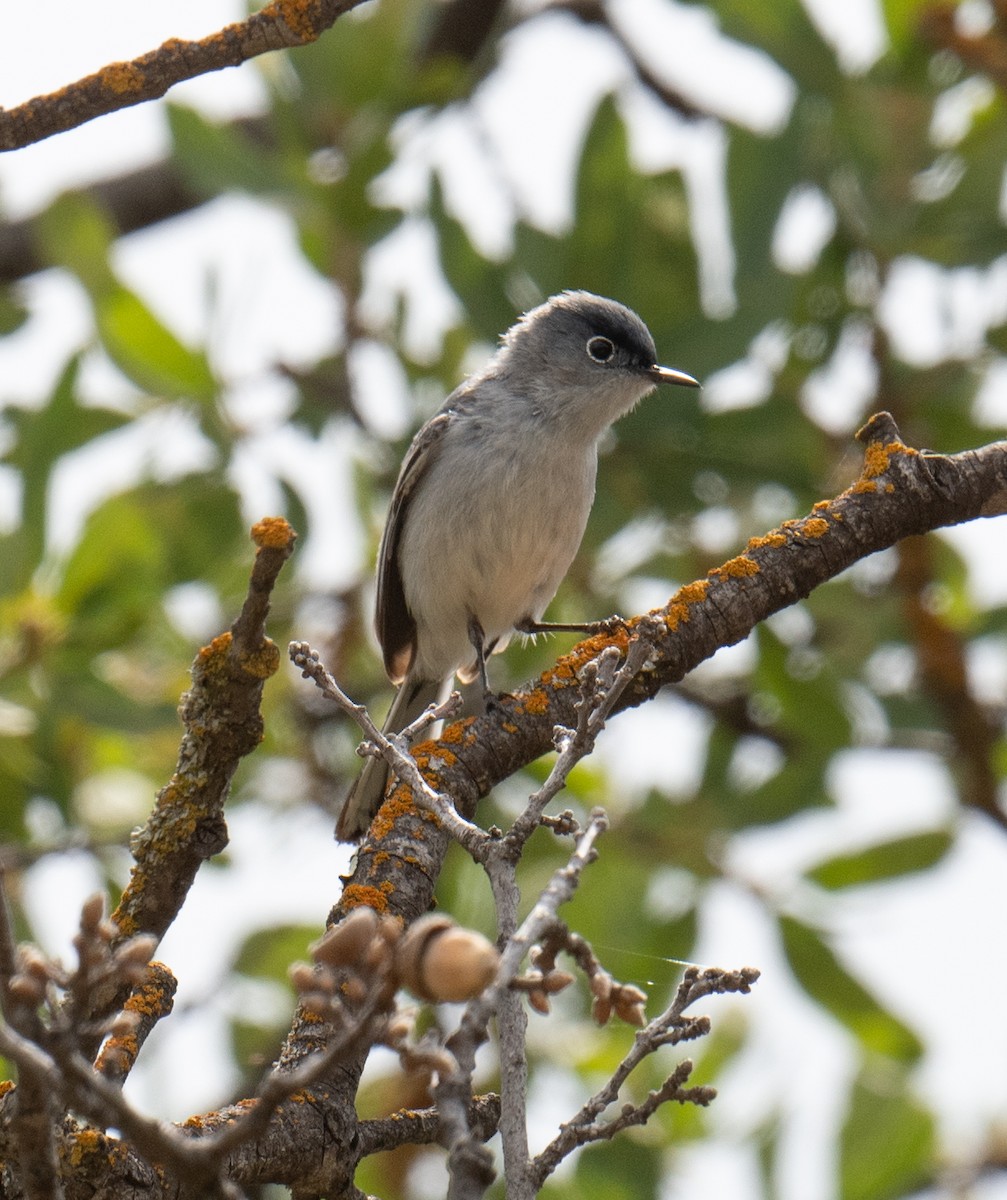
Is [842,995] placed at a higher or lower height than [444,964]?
higher

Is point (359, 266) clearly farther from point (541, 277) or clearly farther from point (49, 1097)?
point (49, 1097)

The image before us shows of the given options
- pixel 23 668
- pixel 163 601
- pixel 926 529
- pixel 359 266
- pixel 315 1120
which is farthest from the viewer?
pixel 359 266

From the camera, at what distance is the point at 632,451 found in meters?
4.82

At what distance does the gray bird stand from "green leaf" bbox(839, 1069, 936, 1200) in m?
1.47

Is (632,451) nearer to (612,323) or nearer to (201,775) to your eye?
(612,323)

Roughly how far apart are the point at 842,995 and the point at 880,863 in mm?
393

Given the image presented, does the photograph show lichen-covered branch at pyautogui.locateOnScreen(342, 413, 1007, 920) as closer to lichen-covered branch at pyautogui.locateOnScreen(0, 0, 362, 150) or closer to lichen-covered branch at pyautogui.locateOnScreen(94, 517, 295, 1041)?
lichen-covered branch at pyautogui.locateOnScreen(94, 517, 295, 1041)

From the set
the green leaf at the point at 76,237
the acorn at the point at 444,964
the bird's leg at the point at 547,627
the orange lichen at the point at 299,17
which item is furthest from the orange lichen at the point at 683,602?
the green leaf at the point at 76,237

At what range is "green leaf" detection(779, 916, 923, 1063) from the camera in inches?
177

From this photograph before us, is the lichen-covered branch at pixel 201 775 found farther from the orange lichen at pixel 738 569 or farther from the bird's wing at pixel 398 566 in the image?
the bird's wing at pixel 398 566

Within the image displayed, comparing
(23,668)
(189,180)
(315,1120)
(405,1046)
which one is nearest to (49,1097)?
(405,1046)

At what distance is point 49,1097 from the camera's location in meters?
1.36

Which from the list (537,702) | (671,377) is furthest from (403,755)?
(671,377)

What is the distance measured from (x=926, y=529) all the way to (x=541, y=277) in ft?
7.15
